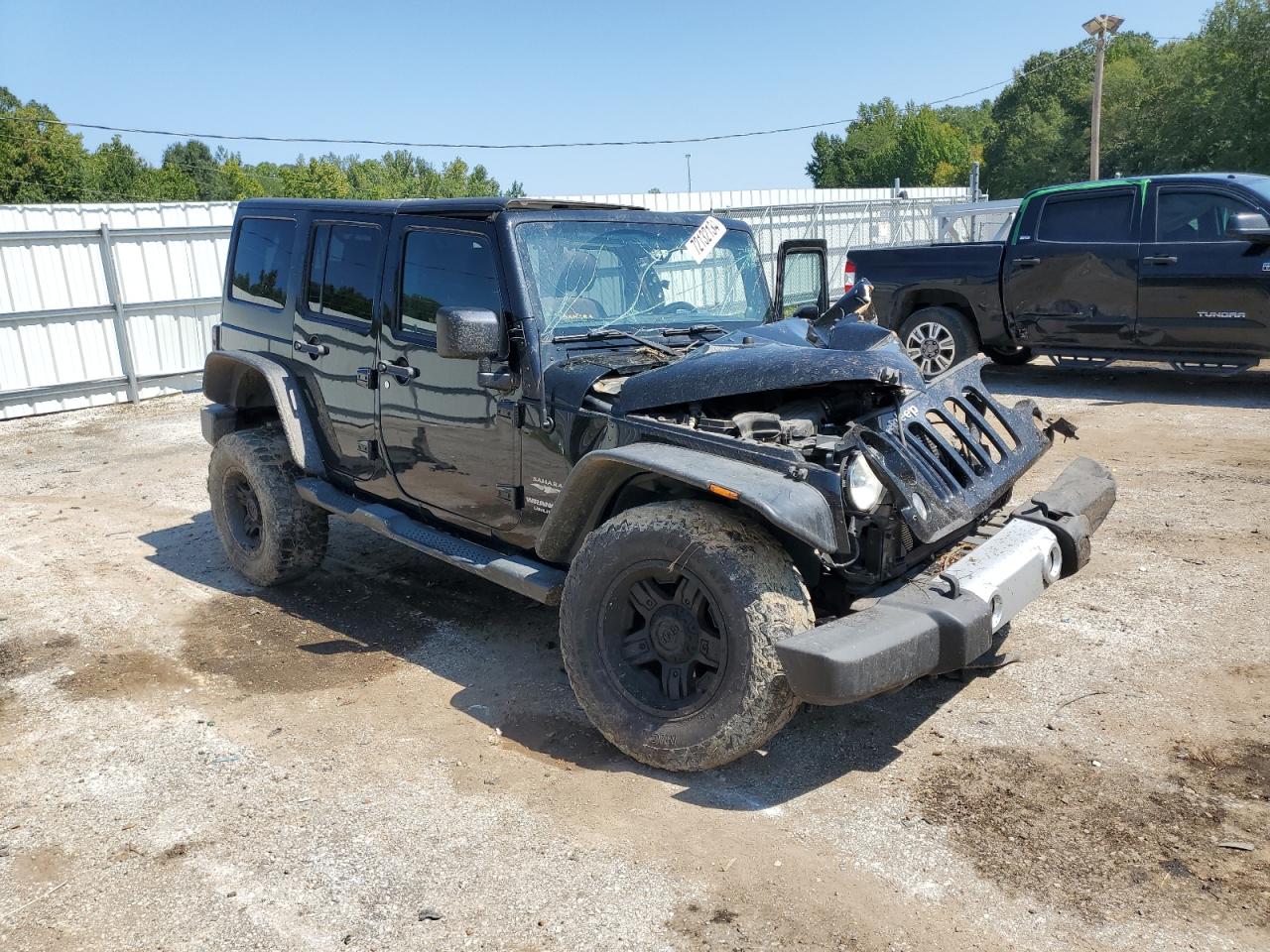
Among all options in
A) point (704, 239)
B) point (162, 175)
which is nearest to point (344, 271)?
point (704, 239)

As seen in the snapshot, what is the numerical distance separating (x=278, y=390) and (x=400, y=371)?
1062 mm

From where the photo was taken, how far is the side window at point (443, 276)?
4203 millimetres

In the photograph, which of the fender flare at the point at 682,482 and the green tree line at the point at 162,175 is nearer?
the fender flare at the point at 682,482

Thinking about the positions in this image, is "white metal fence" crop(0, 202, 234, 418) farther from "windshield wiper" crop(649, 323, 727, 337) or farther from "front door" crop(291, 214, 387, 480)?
"windshield wiper" crop(649, 323, 727, 337)

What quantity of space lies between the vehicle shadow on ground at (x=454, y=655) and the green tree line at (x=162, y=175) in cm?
1660

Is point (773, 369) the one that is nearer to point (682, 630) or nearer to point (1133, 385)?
point (682, 630)

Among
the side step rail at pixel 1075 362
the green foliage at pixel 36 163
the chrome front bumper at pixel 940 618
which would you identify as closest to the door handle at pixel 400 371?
the chrome front bumper at pixel 940 618

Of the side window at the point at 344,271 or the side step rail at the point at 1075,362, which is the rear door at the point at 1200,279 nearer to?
the side step rail at the point at 1075,362

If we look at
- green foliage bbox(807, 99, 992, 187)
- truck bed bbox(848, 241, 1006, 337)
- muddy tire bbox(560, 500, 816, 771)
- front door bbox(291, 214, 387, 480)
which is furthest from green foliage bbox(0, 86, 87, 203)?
green foliage bbox(807, 99, 992, 187)

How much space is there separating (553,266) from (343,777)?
216 cm

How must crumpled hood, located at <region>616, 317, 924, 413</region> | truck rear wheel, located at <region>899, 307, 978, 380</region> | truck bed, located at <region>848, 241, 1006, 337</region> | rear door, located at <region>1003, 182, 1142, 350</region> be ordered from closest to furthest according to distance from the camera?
1. crumpled hood, located at <region>616, 317, 924, 413</region>
2. rear door, located at <region>1003, 182, 1142, 350</region>
3. truck bed, located at <region>848, 241, 1006, 337</region>
4. truck rear wheel, located at <region>899, 307, 978, 380</region>

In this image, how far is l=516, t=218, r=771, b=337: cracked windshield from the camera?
4.15 metres

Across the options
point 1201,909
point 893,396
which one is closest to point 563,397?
point 893,396

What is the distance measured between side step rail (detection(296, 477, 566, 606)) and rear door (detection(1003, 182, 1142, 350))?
7.26 meters
